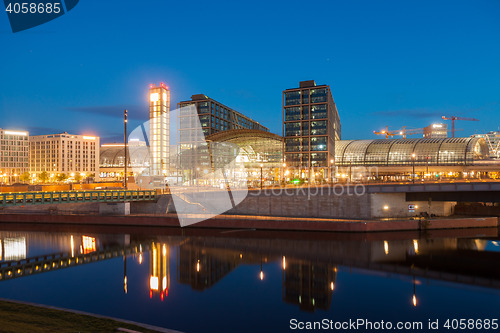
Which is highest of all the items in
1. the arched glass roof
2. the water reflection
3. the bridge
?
the arched glass roof

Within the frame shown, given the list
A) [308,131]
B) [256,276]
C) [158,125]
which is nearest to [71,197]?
[256,276]

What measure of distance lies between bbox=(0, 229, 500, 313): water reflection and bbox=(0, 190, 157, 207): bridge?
227 inches

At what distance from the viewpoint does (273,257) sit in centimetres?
4050

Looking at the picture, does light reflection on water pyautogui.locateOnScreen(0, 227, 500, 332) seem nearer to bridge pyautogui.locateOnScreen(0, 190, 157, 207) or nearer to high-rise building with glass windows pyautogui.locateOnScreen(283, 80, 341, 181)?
bridge pyautogui.locateOnScreen(0, 190, 157, 207)

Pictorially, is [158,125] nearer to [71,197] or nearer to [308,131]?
[308,131]

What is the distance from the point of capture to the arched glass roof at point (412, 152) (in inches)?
5039

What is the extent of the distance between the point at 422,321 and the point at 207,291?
642 inches

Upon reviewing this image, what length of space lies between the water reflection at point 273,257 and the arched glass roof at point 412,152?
271 feet

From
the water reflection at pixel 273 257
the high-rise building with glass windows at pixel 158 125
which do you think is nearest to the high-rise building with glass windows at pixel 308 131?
the water reflection at pixel 273 257

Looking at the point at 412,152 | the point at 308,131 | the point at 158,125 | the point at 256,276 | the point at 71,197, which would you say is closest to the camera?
the point at 256,276

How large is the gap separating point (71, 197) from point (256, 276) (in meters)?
39.5

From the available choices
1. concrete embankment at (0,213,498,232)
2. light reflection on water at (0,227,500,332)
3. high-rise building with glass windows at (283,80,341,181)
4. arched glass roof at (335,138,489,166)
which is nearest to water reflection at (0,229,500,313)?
light reflection on water at (0,227,500,332)

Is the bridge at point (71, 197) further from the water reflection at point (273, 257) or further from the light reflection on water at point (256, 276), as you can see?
the light reflection on water at point (256, 276)

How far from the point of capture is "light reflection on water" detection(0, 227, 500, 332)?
2459 centimetres
